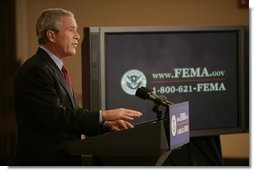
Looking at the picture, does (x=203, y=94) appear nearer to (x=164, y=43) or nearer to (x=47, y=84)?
(x=164, y=43)

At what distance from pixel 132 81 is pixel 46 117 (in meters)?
0.99

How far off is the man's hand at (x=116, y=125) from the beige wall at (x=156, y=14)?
97cm

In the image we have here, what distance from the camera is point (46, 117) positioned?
5.91 ft

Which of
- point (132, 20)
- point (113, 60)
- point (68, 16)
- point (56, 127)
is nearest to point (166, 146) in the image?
point (56, 127)

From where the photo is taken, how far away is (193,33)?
2.78 meters

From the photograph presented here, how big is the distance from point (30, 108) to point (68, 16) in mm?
377

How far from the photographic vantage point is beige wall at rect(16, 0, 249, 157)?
282cm

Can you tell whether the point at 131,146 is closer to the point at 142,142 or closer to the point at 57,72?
the point at 142,142

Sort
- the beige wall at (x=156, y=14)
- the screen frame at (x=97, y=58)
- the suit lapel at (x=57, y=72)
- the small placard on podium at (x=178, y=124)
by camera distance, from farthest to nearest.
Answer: the beige wall at (x=156, y=14) < the screen frame at (x=97, y=58) < the suit lapel at (x=57, y=72) < the small placard on podium at (x=178, y=124)

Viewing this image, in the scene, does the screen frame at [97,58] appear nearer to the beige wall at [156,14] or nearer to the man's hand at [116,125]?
the beige wall at [156,14]

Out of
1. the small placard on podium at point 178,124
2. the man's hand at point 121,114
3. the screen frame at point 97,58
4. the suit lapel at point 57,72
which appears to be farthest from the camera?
the screen frame at point 97,58

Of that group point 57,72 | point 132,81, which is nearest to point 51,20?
point 57,72

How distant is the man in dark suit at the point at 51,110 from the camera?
1.80m

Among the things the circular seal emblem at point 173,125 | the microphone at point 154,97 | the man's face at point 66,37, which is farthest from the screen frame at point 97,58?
the circular seal emblem at point 173,125
